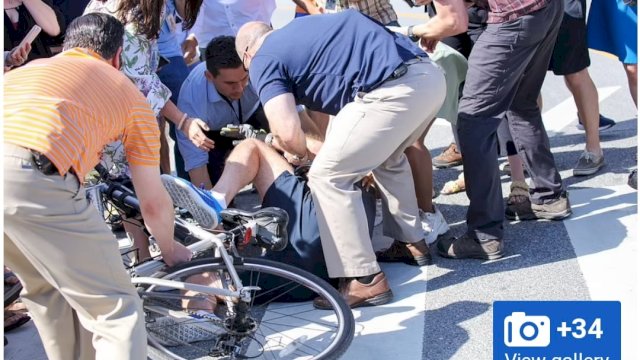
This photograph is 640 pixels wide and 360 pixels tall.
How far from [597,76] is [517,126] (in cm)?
336

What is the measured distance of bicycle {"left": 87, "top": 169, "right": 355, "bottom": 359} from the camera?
4238mm

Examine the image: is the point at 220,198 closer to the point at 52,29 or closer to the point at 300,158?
the point at 300,158

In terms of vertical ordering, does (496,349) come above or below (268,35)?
below

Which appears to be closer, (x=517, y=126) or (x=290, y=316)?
(x=290, y=316)

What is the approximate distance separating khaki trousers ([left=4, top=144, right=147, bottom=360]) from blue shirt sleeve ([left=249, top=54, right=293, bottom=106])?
1233 mm

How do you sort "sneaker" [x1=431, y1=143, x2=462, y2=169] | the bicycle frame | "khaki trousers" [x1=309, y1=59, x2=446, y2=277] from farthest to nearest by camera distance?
"sneaker" [x1=431, y1=143, x2=462, y2=169] → "khaki trousers" [x1=309, y1=59, x2=446, y2=277] → the bicycle frame

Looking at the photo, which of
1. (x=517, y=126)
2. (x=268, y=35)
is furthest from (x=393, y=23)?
(x=268, y=35)

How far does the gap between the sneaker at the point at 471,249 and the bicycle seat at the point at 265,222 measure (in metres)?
1.06

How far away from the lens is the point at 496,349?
14.4 feet

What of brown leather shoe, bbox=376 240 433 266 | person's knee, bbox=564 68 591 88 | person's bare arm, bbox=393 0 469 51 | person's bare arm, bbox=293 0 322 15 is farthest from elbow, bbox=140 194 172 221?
person's knee, bbox=564 68 591 88

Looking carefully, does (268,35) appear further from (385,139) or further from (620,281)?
(620,281)

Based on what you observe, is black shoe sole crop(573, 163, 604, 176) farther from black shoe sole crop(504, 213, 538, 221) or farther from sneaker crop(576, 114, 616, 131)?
sneaker crop(576, 114, 616, 131)

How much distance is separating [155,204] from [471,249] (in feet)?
6.49

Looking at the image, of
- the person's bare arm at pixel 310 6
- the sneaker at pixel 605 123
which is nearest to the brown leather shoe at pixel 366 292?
the person's bare arm at pixel 310 6
